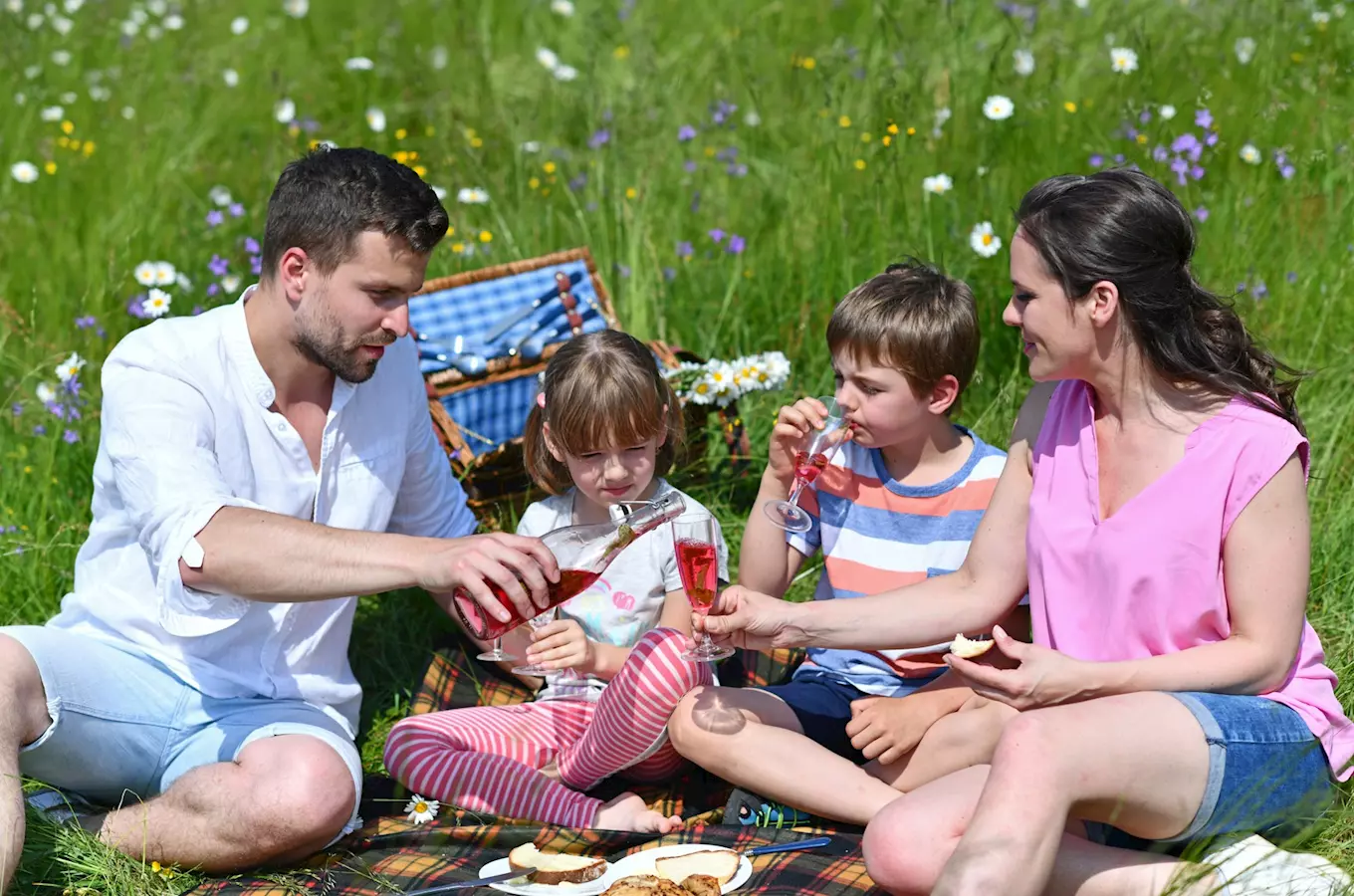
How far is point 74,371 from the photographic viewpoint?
4168mm

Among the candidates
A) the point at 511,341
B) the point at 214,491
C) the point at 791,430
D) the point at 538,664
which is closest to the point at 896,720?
the point at 791,430

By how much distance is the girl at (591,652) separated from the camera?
3.20 meters

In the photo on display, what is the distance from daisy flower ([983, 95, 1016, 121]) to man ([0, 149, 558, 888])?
7.68 ft

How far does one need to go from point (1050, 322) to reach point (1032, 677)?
2.28 feet

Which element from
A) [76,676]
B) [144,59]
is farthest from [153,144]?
[76,676]

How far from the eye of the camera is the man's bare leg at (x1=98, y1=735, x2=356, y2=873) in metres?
2.93

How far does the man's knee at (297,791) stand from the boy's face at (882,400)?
1385 millimetres

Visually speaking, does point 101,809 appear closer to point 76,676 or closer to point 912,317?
point 76,676

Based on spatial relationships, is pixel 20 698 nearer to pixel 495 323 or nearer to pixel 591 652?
pixel 591 652

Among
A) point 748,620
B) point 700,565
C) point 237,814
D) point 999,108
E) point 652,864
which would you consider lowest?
point 652,864

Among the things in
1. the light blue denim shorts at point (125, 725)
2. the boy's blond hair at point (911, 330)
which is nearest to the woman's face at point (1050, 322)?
the boy's blond hair at point (911, 330)

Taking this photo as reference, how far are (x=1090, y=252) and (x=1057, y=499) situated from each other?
51 centimetres

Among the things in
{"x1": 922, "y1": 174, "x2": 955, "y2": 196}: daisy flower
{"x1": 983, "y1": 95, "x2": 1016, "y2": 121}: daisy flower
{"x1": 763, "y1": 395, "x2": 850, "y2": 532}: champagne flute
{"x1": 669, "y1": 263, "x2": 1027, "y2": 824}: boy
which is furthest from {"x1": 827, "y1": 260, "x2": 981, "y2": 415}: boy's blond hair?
{"x1": 983, "y1": 95, "x2": 1016, "y2": 121}: daisy flower

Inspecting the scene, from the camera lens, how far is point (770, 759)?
3.10 m
